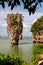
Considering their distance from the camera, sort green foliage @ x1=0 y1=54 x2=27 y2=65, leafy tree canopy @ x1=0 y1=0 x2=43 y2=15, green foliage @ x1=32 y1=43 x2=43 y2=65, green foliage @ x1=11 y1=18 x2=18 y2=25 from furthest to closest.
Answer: green foliage @ x1=11 y1=18 x2=18 y2=25
green foliage @ x1=32 y1=43 x2=43 y2=65
green foliage @ x1=0 y1=54 x2=27 y2=65
leafy tree canopy @ x1=0 y1=0 x2=43 y2=15

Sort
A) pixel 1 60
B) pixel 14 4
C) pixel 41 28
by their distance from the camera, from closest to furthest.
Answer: pixel 14 4
pixel 1 60
pixel 41 28

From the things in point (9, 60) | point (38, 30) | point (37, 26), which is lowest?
point (38, 30)

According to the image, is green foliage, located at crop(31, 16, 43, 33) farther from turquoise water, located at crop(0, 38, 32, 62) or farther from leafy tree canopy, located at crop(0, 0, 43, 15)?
leafy tree canopy, located at crop(0, 0, 43, 15)

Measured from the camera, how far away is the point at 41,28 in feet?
216

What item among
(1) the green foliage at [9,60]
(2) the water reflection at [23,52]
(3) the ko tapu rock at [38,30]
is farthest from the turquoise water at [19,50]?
(1) the green foliage at [9,60]

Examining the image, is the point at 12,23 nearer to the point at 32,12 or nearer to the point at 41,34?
the point at 41,34

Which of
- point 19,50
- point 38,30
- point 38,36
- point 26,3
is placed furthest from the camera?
point 38,36

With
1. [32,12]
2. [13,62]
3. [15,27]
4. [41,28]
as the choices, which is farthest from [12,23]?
[32,12]

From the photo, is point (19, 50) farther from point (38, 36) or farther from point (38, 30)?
point (38, 36)

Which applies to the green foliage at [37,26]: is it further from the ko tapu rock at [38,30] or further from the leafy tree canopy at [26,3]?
the leafy tree canopy at [26,3]

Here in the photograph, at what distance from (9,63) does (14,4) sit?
834 centimetres

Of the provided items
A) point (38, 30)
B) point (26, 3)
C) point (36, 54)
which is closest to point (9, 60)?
point (36, 54)

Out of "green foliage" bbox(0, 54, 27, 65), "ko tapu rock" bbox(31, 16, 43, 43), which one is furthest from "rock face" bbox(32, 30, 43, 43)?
"green foliage" bbox(0, 54, 27, 65)

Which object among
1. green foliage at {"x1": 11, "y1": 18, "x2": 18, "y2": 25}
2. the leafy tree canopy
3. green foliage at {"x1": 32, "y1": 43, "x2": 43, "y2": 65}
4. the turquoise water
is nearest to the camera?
the leafy tree canopy
